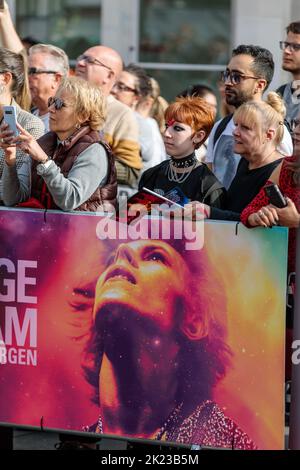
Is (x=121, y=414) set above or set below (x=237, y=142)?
below

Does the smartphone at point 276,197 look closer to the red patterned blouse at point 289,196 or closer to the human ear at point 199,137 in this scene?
the red patterned blouse at point 289,196

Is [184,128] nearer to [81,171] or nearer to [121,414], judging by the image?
[81,171]

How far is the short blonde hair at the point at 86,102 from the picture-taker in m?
5.52

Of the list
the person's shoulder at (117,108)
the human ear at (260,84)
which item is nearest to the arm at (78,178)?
the human ear at (260,84)

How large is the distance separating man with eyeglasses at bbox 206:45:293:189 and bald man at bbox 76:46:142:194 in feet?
3.50

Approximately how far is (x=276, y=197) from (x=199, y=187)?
728 mm

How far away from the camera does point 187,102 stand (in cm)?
563

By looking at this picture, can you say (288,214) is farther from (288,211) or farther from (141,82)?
(141,82)

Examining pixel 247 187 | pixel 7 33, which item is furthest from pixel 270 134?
pixel 7 33

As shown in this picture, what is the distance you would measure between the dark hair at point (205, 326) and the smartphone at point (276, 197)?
378 mm

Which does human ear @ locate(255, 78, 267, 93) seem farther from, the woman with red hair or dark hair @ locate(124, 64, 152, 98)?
dark hair @ locate(124, 64, 152, 98)

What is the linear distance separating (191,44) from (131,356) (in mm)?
7124

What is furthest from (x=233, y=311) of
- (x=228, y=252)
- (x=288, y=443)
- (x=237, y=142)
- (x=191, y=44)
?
(x=191, y=44)

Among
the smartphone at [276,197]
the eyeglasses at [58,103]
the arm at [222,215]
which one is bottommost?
the arm at [222,215]
